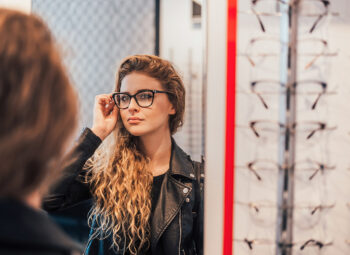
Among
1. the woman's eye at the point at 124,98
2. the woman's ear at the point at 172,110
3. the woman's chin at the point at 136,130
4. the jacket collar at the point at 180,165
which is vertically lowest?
the jacket collar at the point at 180,165

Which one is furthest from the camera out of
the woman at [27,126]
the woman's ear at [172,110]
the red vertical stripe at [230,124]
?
the woman's ear at [172,110]

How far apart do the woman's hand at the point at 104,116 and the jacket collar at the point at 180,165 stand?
0.28 metres

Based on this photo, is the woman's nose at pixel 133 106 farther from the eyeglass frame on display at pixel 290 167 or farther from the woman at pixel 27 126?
the woman at pixel 27 126

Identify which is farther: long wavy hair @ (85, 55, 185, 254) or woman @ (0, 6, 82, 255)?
long wavy hair @ (85, 55, 185, 254)

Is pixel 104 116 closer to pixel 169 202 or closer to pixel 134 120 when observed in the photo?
pixel 134 120

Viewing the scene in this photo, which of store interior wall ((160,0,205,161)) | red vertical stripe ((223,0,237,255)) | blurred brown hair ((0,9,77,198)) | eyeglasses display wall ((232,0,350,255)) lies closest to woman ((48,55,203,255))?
red vertical stripe ((223,0,237,255))

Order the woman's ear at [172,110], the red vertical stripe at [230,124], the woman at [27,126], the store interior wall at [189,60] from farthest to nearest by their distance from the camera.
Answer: the store interior wall at [189,60] < the woman's ear at [172,110] < the red vertical stripe at [230,124] < the woman at [27,126]

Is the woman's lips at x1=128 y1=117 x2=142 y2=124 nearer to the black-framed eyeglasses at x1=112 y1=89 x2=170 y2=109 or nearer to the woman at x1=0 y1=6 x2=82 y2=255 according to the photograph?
the black-framed eyeglasses at x1=112 y1=89 x2=170 y2=109

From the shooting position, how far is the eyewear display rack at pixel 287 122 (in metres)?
1.03

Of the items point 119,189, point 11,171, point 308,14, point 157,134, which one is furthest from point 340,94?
point 11,171

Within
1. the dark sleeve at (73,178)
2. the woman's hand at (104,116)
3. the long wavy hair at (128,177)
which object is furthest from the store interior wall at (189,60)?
the dark sleeve at (73,178)

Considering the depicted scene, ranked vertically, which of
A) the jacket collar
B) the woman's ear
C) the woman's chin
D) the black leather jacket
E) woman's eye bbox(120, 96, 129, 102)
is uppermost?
woman's eye bbox(120, 96, 129, 102)

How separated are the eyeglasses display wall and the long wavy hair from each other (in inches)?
13.4

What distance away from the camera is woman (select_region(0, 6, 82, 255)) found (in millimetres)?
429
